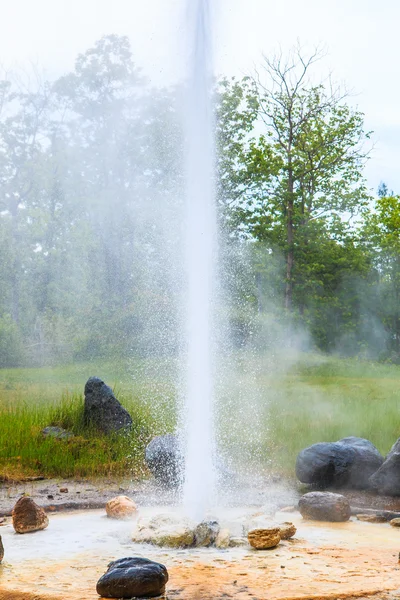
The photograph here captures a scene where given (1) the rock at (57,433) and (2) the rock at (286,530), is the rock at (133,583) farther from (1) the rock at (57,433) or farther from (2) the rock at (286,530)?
(1) the rock at (57,433)

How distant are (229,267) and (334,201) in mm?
3757

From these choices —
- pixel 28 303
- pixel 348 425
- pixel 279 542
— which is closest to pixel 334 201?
pixel 28 303

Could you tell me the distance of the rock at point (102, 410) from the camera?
7.96 metres

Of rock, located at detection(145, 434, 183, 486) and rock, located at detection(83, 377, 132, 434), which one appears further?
rock, located at detection(83, 377, 132, 434)

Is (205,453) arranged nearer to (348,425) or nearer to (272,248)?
(348,425)

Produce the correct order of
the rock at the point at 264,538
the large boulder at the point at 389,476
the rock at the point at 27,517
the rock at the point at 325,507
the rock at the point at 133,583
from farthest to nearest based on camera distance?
the large boulder at the point at 389,476 → the rock at the point at 325,507 → the rock at the point at 27,517 → the rock at the point at 264,538 → the rock at the point at 133,583

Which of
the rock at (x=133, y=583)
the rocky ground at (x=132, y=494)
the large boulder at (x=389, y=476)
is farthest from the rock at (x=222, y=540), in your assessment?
the large boulder at (x=389, y=476)

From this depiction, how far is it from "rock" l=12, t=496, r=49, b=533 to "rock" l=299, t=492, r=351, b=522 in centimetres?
160

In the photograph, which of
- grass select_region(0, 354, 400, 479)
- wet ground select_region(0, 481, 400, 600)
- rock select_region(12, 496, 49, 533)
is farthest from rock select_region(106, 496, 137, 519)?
Answer: grass select_region(0, 354, 400, 479)

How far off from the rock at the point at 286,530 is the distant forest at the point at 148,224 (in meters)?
13.5

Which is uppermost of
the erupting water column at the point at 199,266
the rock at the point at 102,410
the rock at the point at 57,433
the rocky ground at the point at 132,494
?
the erupting water column at the point at 199,266

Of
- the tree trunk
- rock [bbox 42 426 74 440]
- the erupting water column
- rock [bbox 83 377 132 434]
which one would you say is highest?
the tree trunk

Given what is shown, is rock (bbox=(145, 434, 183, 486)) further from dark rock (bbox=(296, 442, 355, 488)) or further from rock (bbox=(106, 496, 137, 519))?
rock (bbox=(106, 496, 137, 519))

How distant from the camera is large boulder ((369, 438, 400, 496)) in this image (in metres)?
5.97
